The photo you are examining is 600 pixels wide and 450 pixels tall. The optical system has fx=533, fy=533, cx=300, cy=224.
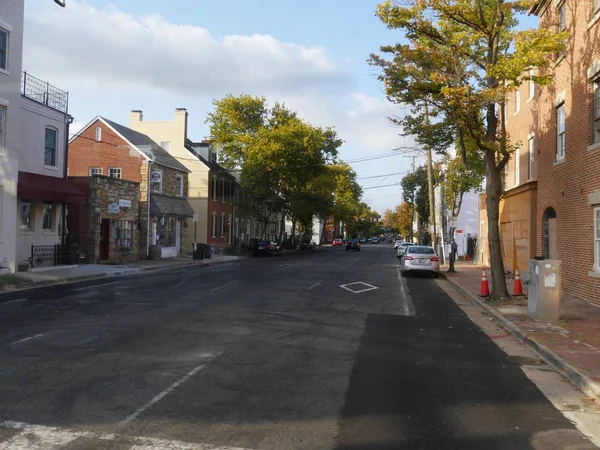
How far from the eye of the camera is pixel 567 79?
16.1m

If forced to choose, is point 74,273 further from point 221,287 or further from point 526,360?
point 526,360

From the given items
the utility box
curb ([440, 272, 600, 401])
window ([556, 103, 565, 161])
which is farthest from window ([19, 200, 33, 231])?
window ([556, 103, 565, 161])

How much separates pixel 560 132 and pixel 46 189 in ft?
63.5

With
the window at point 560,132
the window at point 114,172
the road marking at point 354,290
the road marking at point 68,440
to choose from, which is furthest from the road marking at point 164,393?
the window at point 114,172

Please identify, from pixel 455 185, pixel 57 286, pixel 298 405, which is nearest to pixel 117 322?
pixel 298 405

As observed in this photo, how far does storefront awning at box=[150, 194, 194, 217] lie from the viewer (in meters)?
33.7

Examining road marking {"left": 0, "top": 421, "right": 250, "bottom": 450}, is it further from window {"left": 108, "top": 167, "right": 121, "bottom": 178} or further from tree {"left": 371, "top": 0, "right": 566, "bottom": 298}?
window {"left": 108, "top": 167, "right": 121, "bottom": 178}

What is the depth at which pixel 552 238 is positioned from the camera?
59.8 feet

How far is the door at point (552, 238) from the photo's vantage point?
58.9ft

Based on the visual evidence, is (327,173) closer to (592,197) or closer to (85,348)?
(592,197)

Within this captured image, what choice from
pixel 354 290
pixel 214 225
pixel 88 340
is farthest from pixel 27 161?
pixel 214 225

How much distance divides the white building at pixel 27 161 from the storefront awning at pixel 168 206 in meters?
9.23

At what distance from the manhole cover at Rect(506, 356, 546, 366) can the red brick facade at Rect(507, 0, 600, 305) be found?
650 cm

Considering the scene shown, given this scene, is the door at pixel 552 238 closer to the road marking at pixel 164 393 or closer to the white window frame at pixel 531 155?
the white window frame at pixel 531 155
